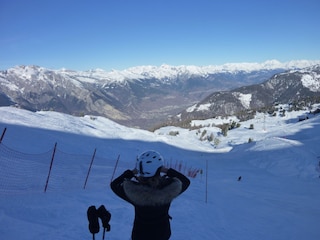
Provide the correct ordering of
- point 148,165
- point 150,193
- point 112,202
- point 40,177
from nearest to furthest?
point 148,165, point 150,193, point 112,202, point 40,177

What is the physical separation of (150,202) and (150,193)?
11cm

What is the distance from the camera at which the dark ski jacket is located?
4.06 m

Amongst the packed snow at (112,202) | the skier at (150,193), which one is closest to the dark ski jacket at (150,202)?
the skier at (150,193)

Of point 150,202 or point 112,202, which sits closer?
point 150,202

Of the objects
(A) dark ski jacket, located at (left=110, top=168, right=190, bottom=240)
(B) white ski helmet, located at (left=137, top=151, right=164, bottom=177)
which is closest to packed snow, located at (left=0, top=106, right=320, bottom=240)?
(A) dark ski jacket, located at (left=110, top=168, right=190, bottom=240)

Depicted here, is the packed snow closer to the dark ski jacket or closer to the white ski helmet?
the dark ski jacket

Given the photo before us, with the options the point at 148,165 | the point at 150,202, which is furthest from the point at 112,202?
the point at 148,165

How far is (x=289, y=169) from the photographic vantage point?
32.4 m

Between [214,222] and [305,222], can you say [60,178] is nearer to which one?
[214,222]

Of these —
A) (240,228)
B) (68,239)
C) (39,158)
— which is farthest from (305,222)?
(39,158)

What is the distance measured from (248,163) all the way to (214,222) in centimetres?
2834

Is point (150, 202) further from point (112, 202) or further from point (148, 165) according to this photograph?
point (112, 202)

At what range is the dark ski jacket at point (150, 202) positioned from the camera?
4062 millimetres

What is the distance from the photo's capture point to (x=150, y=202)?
4.05 metres
